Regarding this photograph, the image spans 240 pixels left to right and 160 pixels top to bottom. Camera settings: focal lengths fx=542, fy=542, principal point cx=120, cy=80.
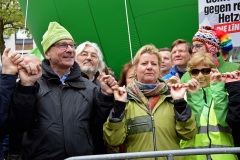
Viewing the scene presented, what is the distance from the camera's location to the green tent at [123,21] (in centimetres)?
770

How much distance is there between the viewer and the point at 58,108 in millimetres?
4430

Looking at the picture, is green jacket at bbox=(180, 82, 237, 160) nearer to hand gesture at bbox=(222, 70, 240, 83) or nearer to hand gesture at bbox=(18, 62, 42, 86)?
hand gesture at bbox=(222, 70, 240, 83)

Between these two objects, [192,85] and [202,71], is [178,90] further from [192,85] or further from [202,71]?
[202,71]

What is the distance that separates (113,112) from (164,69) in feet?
8.46

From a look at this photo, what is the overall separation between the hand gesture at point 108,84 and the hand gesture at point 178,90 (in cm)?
48

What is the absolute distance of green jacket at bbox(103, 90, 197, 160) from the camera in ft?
14.5

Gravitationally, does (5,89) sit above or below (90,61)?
above

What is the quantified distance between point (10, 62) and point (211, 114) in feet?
5.74

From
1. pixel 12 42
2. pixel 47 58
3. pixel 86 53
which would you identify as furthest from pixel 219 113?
pixel 12 42

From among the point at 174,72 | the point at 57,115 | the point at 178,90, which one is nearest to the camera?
the point at 57,115

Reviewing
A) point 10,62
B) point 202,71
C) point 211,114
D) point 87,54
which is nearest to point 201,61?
point 202,71

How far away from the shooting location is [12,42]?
108 ft

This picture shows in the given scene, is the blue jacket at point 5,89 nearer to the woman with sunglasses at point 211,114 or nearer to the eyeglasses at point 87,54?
the woman with sunglasses at point 211,114

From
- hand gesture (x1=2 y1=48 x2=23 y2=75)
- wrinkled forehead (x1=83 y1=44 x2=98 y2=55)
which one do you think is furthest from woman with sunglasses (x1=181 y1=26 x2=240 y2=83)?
hand gesture (x1=2 y1=48 x2=23 y2=75)
